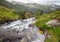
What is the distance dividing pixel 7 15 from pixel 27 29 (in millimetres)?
1004

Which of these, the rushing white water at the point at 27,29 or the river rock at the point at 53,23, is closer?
the rushing white water at the point at 27,29

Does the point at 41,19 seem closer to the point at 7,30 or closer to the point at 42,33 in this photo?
the point at 42,33

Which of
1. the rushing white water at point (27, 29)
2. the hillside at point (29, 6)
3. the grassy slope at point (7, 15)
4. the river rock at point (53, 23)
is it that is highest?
the hillside at point (29, 6)

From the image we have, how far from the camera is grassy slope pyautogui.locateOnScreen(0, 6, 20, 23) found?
5.55m

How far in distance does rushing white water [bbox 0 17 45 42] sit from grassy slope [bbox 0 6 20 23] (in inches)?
8.6

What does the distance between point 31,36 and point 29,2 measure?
1355mm

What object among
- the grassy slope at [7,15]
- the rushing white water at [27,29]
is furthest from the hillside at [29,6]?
the rushing white water at [27,29]

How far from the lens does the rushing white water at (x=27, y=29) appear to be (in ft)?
17.2

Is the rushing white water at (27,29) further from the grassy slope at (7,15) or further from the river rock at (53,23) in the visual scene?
the river rock at (53,23)

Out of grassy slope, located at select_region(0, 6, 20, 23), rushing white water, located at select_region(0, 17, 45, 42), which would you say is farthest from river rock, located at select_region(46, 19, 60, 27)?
grassy slope, located at select_region(0, 6, 20, 23)

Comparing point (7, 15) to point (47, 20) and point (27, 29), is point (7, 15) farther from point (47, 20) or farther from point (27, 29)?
point (47, 20)

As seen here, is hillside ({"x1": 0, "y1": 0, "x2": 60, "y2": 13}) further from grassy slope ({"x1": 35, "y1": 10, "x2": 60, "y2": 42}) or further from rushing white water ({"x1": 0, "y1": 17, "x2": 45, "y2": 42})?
rushing white water ({"x1": 0, "y1": 17, "x2": 45, "y2": 42})

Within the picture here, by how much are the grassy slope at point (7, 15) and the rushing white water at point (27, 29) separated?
0.22 m

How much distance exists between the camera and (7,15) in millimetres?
6000
